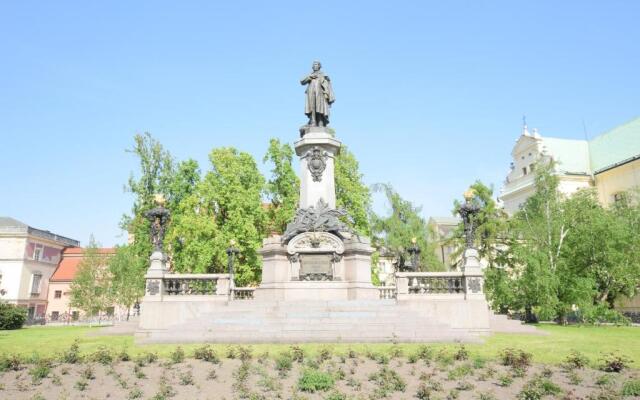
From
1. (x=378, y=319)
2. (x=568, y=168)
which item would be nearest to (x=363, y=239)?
(x=378, y=319)

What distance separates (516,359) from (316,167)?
12.8 metres

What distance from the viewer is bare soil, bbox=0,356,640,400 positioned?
798 centimetres

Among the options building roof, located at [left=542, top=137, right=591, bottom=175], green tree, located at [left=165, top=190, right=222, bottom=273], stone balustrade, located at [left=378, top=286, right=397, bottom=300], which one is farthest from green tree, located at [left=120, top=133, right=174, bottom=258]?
building roof, located at [left=542, top=137, right=591, bottom=175]

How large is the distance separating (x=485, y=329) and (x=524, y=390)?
10.6 metres

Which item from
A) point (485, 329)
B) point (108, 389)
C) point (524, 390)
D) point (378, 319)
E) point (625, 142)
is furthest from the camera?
point (625, 142)

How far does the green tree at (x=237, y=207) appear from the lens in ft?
108

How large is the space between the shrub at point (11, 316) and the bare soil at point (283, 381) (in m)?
26.8

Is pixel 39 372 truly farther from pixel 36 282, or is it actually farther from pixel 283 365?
pixel 36 282

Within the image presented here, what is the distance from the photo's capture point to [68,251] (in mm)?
65938

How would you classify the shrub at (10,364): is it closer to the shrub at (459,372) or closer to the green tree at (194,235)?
the shrub at (459,372)

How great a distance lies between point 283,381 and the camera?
8.91m

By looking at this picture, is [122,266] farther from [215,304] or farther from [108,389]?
[108,389]

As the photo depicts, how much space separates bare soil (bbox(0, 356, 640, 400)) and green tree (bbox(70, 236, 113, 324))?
117ft

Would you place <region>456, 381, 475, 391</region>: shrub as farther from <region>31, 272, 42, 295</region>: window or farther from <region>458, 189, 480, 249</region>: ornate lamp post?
<region>31, 272, 42, 295</region>: window
